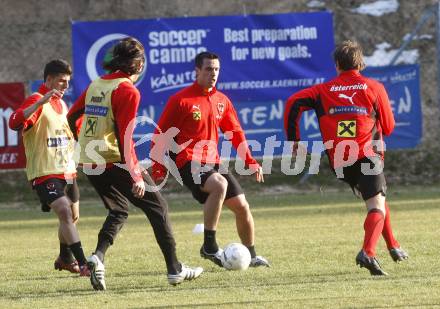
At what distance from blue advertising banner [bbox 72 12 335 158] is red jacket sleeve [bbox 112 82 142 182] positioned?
966 cm

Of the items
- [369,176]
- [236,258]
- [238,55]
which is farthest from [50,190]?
[238,55]

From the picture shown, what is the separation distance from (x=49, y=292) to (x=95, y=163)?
105cm

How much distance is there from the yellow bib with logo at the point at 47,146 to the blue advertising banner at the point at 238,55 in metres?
8.45

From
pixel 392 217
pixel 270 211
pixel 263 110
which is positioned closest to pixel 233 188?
pixel 392 217

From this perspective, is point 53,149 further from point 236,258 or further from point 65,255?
point 236,258

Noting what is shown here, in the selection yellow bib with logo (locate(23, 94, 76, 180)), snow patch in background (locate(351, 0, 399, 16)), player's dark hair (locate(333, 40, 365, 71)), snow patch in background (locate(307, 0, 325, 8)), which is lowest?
yellow bib with logo (locate(23, 94, 76, 180))

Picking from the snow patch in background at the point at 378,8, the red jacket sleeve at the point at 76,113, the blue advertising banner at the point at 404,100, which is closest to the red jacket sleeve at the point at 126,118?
the red jacket sleeve at the point at 76,113

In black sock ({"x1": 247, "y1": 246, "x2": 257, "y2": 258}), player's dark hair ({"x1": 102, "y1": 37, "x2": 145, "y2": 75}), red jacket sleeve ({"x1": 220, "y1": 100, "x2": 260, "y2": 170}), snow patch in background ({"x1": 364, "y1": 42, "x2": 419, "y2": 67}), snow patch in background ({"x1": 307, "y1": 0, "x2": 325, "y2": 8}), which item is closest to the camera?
player's dark hair ({"x1": 102, "y1": 37, "x2": 145, "y2": 75})

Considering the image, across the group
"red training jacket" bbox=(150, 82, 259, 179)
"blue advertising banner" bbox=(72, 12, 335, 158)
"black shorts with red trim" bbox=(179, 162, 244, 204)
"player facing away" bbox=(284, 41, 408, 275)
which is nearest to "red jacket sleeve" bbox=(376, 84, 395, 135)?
"player facing away" bbox=(284, 41, 408, 275)

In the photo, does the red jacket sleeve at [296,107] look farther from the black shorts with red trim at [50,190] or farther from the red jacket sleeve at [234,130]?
the black shorts with red trim at [50,190]

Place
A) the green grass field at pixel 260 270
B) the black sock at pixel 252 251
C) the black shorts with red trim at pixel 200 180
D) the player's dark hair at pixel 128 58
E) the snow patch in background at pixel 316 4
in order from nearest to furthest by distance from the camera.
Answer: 1. the green grass field at pixel 260 270
2. the player's dark hair at pixel 128 58
3. the black shorts with red trim at pixel 200 180
4. the black sock at pixel 252 251
5. the snow patch in background at pixel 316 4

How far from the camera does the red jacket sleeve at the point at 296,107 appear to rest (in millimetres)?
8906

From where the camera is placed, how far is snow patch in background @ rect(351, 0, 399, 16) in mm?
23000

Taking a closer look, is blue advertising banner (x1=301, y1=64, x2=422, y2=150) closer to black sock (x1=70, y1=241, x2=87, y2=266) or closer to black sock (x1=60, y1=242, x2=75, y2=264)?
black sock (x1=60, y1=242, x2=75, y2=264)
